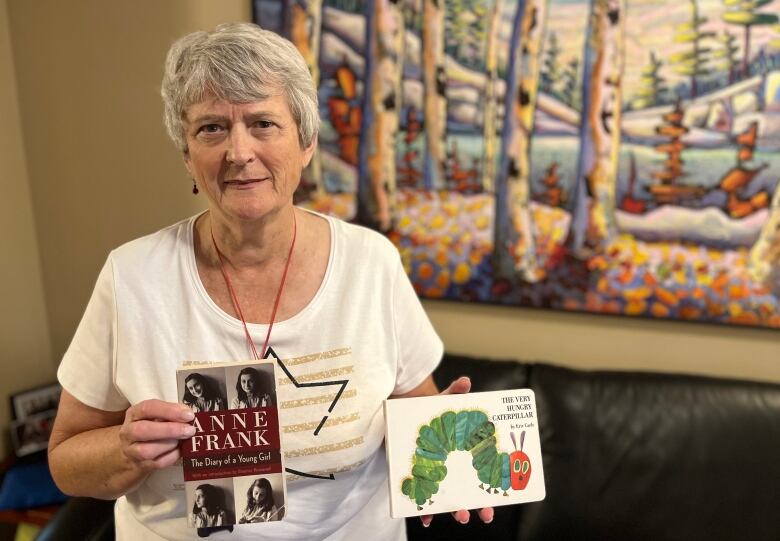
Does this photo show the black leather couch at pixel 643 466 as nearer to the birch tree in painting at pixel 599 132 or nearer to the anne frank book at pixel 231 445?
the birch tree in painting at pixel 599 132

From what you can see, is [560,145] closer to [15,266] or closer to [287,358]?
[287,358]

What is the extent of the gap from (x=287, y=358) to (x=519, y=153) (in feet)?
3.42

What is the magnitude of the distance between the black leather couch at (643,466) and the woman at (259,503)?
0.78 m

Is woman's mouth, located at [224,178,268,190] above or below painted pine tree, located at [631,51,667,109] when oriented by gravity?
below

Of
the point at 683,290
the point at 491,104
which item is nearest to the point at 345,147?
the point at 491,104

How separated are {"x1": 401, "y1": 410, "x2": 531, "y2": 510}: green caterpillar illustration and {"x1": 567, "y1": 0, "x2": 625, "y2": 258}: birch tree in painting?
919 mm

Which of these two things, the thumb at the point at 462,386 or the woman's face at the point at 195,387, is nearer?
the woman's face at the point at 195,387

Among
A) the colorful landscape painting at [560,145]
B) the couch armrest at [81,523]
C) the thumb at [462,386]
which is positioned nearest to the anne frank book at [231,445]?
the thumb at [462,386]

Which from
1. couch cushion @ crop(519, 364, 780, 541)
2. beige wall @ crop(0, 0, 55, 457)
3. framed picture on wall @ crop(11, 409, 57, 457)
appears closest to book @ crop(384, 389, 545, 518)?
couch cushion @ crop(519, 364, 780, 541)

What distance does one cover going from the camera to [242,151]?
1.03 metres

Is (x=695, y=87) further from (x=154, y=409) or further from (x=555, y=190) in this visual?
(x=154, y=409)

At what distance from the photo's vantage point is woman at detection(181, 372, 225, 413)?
960 millimetres

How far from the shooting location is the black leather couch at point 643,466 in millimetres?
1604

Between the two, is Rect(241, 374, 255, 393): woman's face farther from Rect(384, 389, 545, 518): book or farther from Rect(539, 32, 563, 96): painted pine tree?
Rect(539, 32, 563, 96): painted pine tree
